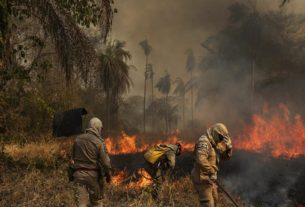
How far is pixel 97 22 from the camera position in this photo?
317 inches

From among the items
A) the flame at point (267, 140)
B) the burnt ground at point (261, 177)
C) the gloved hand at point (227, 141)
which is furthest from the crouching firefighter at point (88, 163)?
the flame at point (267, 140)

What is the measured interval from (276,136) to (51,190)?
78.1 feet

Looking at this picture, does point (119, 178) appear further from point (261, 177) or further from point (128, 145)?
point (128, 145)

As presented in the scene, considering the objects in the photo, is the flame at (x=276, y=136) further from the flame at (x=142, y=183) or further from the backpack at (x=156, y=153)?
the backpack at (x=156, y=153)

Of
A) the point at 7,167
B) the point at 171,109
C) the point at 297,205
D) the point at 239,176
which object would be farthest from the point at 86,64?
the point at 171,109

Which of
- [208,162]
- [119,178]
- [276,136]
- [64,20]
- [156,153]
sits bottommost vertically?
[276,136]

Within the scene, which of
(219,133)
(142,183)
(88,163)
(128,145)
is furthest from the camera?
(128,145)

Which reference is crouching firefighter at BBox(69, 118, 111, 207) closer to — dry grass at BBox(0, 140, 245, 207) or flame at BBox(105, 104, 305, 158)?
dry grass at BBox(0, 140, 245, 207)

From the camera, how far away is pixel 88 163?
20.7 ft

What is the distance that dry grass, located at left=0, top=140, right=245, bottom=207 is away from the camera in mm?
7727

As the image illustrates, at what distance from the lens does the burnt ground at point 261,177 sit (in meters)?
14.7

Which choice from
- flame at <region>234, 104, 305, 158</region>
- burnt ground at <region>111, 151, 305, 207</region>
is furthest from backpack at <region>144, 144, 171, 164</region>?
flame at <region>234, 104, 305, 158</region>

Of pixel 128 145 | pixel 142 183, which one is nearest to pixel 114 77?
pixel 128 145

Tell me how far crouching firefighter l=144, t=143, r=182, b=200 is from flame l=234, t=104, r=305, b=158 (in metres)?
13.9
